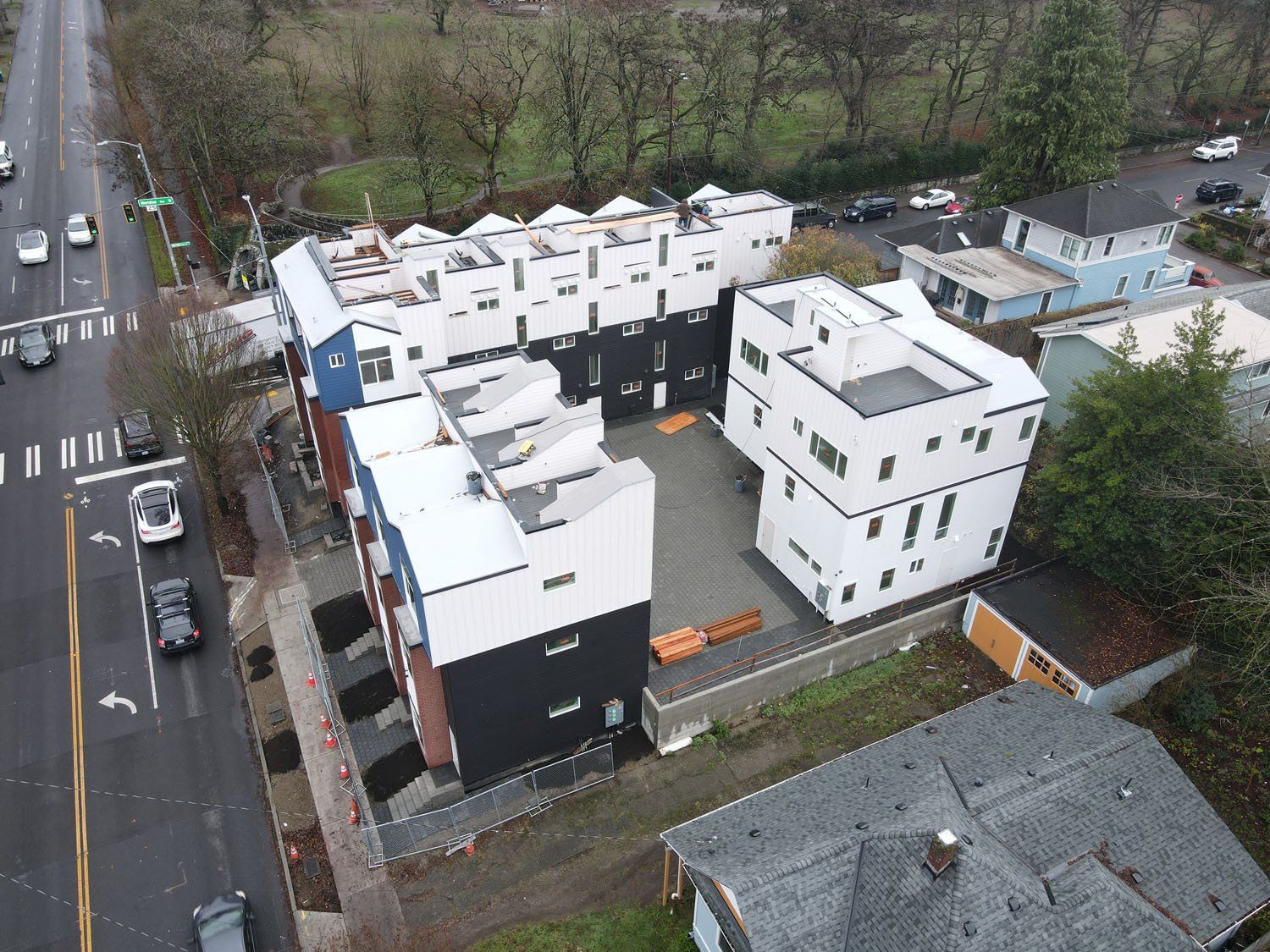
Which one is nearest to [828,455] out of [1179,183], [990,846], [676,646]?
[676,646]

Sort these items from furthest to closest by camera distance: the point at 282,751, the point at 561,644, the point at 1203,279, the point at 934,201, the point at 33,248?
the point at 934,201, the point at 33,248, the point at 1203,279, the point at 282,751, the point at 561,644

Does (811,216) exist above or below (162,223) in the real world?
above

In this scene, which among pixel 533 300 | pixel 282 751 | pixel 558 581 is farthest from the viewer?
pixel 533 300

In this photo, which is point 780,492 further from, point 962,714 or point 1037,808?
point 1037,808

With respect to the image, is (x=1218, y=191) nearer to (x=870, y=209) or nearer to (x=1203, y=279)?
(x=1203, y=279)

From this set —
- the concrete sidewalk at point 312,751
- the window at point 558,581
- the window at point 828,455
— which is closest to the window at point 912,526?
the window at point 828,455

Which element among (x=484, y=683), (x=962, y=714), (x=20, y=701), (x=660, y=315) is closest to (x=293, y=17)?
(x=660, y=315)

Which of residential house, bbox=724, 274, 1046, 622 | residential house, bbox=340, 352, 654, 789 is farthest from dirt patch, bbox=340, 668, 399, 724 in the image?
residential house, bbox=724, 274, 1046, 622
